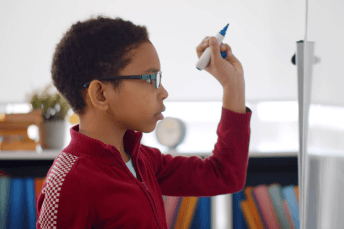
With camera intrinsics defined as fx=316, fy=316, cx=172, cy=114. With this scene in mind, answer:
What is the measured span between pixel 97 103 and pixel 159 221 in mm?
278

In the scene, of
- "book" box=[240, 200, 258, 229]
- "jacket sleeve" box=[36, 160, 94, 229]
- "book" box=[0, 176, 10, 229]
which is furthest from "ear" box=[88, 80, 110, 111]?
"book" box=[0, 176, 10, 229]

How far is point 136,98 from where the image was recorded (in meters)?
0.66

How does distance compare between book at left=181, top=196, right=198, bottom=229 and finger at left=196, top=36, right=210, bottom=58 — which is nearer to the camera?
finger at left=196, top=36, right=210, bottom=58

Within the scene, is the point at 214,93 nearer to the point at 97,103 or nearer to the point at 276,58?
the point at 276,58

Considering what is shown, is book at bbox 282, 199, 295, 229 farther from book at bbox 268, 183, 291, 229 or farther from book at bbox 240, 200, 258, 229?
book at bbox 240, 200, 258, 229

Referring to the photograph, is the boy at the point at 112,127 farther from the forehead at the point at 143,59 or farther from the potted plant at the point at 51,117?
the potted plant at the point at 51,117

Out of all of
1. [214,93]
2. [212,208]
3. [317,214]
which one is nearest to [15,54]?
[214,93]

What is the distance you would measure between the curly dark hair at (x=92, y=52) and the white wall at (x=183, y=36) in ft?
4.12

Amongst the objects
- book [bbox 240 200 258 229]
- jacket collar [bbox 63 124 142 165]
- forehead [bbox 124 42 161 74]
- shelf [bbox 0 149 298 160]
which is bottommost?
book [bbox 240 200 258 229]

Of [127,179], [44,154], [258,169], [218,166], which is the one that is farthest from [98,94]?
[258,169]

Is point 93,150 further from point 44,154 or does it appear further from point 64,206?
point 44,154

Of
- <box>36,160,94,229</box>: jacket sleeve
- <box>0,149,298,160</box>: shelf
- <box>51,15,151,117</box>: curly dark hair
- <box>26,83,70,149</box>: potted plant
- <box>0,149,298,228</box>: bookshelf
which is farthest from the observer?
<box>0,149,298,228</box>: bookshelf

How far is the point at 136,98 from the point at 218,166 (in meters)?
0.28

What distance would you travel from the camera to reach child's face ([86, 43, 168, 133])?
650 millimetres
